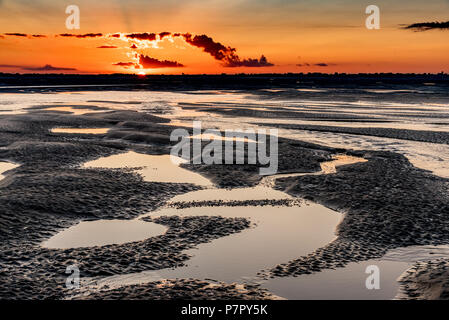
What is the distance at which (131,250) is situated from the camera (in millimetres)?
6852

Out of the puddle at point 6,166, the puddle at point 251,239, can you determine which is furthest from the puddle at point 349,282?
the puddle at point 6,166

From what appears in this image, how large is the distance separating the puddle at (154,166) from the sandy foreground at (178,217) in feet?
1.04

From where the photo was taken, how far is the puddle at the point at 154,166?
11516 millimetres

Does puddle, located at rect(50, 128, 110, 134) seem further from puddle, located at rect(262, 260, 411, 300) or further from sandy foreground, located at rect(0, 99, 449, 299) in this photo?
puddle, located at rect(262, 260, 411, 300)

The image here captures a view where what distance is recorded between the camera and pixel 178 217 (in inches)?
334

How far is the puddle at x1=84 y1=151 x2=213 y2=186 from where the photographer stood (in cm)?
1152

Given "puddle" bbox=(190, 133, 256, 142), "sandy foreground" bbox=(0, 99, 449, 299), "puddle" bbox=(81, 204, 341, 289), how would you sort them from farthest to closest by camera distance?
"puddle" bbox=(190, 133, 256, 142)
"puddle" bbox=(81, 204, 341, 289)
"sandy foreground" bbox=(0, 99, 449, 299)

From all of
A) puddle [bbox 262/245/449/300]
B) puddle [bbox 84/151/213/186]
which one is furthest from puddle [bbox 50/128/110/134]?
puddle [bbox 262/245/449/300]

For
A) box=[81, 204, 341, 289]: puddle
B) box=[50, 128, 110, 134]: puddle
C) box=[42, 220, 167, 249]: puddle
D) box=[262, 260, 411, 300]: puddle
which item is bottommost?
box=[262, 260, 411, 300]: puddle

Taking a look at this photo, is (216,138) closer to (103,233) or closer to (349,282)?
(103,233)

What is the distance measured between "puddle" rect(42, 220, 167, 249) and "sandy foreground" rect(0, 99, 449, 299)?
0.17m

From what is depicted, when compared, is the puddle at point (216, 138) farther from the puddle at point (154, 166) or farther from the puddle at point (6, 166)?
the puddle at point (6, 166)
